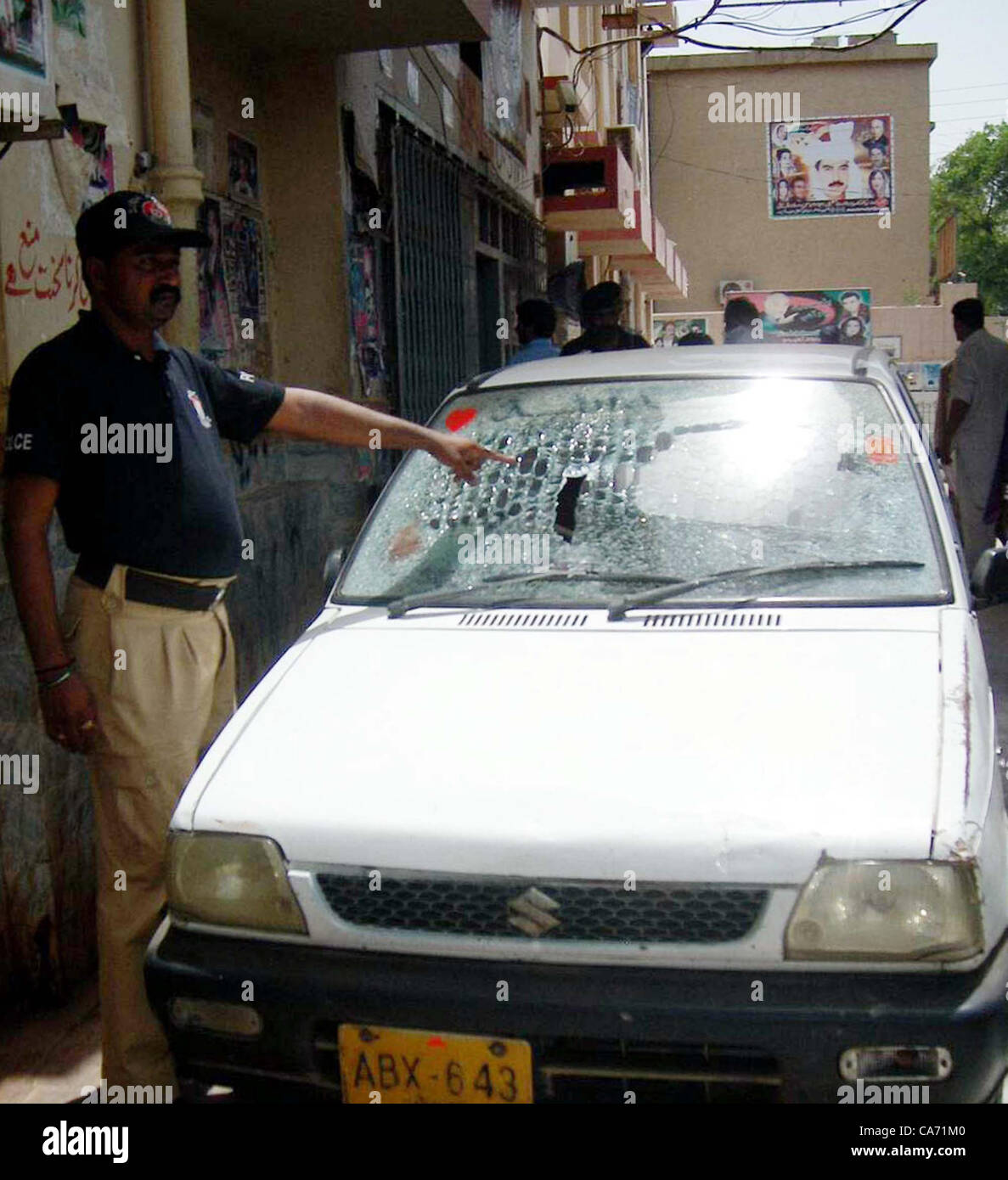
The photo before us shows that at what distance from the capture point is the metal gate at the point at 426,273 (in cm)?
830

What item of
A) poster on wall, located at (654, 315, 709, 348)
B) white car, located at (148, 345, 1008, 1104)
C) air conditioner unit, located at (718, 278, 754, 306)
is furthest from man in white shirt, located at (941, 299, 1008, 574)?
air conditioner unit, located at (718, 278, 754, 306)

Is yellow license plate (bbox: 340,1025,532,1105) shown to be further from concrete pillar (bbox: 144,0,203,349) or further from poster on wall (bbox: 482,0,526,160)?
poster on wall (bbox: 482,0,526,160)

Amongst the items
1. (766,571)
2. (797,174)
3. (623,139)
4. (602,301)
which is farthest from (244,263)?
(797,174)

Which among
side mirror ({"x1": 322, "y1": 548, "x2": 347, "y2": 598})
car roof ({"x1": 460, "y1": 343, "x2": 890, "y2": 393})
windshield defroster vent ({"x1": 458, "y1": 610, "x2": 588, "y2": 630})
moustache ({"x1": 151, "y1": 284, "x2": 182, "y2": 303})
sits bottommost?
windshield defroster vent ({"x1": 458, "y1": 610, "x2": 588, "y2": 630})

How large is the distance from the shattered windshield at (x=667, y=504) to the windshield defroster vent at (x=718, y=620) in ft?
0.21

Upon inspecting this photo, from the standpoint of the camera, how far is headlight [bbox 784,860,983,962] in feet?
7.27

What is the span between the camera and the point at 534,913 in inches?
91.5

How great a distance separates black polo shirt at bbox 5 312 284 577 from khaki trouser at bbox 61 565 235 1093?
107 millimetres

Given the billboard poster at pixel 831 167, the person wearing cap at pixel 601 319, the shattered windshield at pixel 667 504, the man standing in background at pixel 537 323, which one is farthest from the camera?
the billboard poster at pixel 831 167

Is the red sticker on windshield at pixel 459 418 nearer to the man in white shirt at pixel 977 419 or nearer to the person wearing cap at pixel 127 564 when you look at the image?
the person wearing cap at pixel 127 564

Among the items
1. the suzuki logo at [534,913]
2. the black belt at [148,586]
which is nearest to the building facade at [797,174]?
the black belt at [148,586]

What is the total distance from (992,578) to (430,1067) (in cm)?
177

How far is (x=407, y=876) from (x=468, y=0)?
17.9 feet
